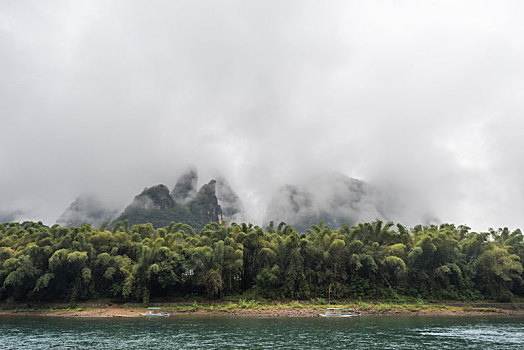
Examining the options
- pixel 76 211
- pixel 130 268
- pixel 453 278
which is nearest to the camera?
pixel 130 268

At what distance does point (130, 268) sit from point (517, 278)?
182 feet

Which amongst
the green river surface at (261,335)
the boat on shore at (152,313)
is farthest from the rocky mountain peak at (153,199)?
the green river surface at (261,335)

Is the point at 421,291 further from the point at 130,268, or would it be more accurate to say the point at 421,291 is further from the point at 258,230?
the point at 130,268

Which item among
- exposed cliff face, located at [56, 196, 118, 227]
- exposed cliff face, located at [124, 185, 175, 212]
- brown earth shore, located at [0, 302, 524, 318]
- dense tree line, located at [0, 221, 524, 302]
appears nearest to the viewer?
brown earth shore, located at [0, 302, 524, 318]

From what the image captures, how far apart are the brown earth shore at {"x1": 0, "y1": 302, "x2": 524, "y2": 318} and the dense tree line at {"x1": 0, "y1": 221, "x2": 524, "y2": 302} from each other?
6.07 feet

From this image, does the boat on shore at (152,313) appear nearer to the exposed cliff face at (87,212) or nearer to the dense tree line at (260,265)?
the dense tree line at (260,265)

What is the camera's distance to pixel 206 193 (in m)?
152

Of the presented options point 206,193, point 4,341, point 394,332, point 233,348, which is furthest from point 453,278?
point 206,193

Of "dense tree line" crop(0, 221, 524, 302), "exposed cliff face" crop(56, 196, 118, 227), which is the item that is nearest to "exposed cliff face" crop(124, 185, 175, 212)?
"exposed cliff face" crop(56, 196, 118, 227)

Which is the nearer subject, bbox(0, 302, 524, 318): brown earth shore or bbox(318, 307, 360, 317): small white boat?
bbox(318, 307, 360, 317): small white boat

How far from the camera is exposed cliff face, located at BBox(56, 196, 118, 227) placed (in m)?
159

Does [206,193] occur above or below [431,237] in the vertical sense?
above

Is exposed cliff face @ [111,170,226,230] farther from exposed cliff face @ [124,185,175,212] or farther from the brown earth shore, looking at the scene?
the brown earth shore

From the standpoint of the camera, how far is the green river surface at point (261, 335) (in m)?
22.3
